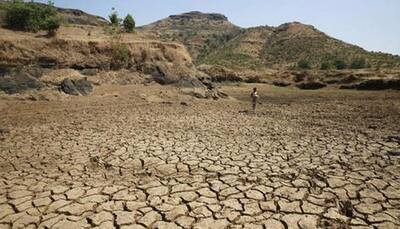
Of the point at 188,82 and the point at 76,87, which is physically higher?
the point at 188,82

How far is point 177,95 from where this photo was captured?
17000mm

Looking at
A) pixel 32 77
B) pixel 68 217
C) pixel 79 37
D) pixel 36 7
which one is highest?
pixel 36 7

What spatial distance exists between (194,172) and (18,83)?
36.8ft

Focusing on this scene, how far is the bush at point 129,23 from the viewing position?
24.1 meters

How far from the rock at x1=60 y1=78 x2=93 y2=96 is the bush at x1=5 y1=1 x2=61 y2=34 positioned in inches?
198

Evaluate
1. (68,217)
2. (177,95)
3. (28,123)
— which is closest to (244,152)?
(68,217)

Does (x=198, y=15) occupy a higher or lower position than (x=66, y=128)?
higher

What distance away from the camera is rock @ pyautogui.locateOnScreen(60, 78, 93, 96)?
14.7 m

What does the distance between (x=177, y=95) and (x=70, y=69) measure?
5.84 metres

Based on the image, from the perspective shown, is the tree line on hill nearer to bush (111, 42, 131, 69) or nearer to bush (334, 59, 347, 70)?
bush (111, 42, 131, 69)

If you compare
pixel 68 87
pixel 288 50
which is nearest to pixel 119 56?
pixel 68 87

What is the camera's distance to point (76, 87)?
14914 millimetres

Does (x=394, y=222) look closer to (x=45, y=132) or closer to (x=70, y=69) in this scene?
(x=45, y=132)

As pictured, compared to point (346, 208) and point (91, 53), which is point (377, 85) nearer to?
point (91, 53)
